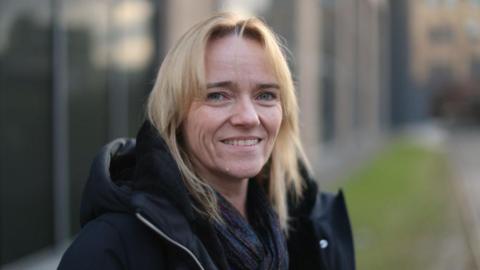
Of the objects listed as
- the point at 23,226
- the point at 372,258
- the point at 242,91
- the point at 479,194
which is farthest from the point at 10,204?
the point at 479,194

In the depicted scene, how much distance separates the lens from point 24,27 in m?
5.30

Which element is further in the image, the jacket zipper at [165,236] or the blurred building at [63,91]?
the blurred building at [63,91]

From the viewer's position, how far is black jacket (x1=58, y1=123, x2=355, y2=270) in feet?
4.86

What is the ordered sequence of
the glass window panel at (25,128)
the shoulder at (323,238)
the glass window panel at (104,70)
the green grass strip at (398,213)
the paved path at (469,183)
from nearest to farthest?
the shoulder at (323,238) < the glass window panel at (25,128) < the glass window panel at (104,70) < the green grass strip at (398,213) < the paved path at (469,183)

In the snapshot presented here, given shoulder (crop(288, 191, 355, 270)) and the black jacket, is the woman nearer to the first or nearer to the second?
the black jacket

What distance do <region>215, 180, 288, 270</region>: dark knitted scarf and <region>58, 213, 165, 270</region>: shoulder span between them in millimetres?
252

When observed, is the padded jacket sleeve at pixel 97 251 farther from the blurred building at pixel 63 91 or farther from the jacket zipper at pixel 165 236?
the blurred building at pixel 63 91

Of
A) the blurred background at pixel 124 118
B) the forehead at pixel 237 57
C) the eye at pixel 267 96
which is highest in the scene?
the forehead at pixel 237 57

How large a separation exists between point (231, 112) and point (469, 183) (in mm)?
12656

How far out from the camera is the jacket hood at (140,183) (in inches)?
60.6

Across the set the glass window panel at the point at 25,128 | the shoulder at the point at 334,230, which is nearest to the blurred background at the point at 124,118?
the glass window panel at the point at 25,128

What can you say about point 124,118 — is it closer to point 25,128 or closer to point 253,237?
point 25,128

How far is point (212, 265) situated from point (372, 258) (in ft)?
16.9

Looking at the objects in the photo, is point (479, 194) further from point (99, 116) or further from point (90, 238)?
point (90, 238)
